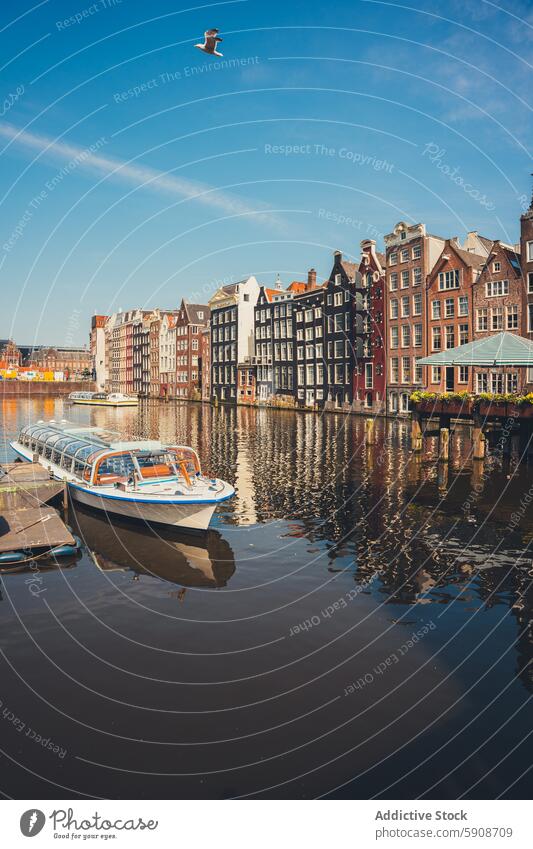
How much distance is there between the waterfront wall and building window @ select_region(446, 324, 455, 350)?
113048 mm

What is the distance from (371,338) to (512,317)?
2199cm

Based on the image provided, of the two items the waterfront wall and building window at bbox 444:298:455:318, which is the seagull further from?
the waterfront wall

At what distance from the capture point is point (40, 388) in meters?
152

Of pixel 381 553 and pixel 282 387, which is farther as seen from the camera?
pixel 282 387

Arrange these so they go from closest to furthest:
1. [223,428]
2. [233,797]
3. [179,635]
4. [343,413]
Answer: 1. [233,797]
2. [179,635]
3. [223,428]
4. [343,413]

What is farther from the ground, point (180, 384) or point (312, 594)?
point (180, 384)

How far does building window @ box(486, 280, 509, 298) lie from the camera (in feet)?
195

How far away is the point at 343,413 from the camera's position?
78938mm

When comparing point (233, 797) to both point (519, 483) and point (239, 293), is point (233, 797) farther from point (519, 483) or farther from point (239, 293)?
point (239, 293)

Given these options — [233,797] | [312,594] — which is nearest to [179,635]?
[312,594]

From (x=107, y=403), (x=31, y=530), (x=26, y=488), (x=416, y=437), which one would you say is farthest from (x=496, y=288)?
(x=107, y=403)

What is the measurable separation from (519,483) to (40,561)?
24.4 metres

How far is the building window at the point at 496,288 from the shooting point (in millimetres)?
59375

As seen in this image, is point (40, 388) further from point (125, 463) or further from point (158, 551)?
point (158, 551)
